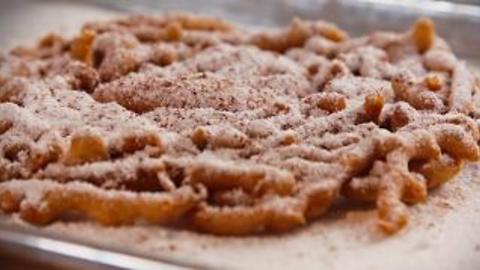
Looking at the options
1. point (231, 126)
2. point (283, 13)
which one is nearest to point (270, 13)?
point (283, 13)

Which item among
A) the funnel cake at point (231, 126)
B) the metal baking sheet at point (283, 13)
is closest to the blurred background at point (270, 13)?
the metal baking sheet at point (283, 13)

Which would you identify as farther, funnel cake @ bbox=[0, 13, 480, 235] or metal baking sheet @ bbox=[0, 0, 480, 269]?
metal baking sheet @ bbox=[0, 0, 480, 269]

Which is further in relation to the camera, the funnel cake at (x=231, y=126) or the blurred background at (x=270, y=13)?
the blurred background at (x=270, y=13)

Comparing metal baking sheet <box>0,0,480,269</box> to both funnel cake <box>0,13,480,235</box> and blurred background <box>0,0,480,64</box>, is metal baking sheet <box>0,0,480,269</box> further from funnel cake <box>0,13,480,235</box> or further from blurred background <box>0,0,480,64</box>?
funnel cake <box>0,13,480,235</box>

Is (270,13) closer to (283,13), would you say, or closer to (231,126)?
(283,13)

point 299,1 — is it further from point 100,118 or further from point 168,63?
point 100,118

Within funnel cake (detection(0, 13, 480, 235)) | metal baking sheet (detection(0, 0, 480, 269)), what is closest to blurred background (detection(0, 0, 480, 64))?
metal baking sheet (detection(0, 0, 480, 269))

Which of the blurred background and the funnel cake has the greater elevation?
the funnel cake

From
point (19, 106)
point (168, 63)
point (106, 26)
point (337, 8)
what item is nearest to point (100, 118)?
point (19, 106)

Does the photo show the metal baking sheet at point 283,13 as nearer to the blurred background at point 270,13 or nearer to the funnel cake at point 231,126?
the blurred background at point 270,13
